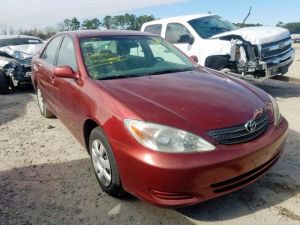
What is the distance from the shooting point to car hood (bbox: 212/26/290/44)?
23.6ft

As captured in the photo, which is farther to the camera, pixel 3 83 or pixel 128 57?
pixel 3 83

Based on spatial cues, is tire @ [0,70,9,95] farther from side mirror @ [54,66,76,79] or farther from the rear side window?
side mirror @ [54,66,76,79]

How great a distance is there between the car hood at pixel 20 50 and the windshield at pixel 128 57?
5.41 meters

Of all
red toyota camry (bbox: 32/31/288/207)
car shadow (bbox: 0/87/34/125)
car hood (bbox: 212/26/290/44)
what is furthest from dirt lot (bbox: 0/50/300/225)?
car hood (bbox: 212/26/290/44)

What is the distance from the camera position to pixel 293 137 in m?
4.82

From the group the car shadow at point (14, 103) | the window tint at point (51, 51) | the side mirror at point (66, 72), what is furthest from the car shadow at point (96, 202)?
the car shadow at point (14, 103)

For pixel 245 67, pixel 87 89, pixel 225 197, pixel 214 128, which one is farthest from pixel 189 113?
pixel 245 67

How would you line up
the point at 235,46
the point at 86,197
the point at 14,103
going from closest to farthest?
the point at 86,197 < the point at 235,46 < the point at 14,103

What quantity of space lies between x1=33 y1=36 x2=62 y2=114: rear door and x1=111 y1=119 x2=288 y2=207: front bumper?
7.86ft

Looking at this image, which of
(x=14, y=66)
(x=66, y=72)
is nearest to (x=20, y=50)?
(x=14, y=66)

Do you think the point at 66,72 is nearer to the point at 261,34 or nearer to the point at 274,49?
the point at 261,34

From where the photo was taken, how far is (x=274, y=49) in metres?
7.38

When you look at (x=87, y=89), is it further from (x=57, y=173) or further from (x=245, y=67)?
(x=245, y=67)

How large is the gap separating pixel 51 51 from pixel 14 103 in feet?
10.2
